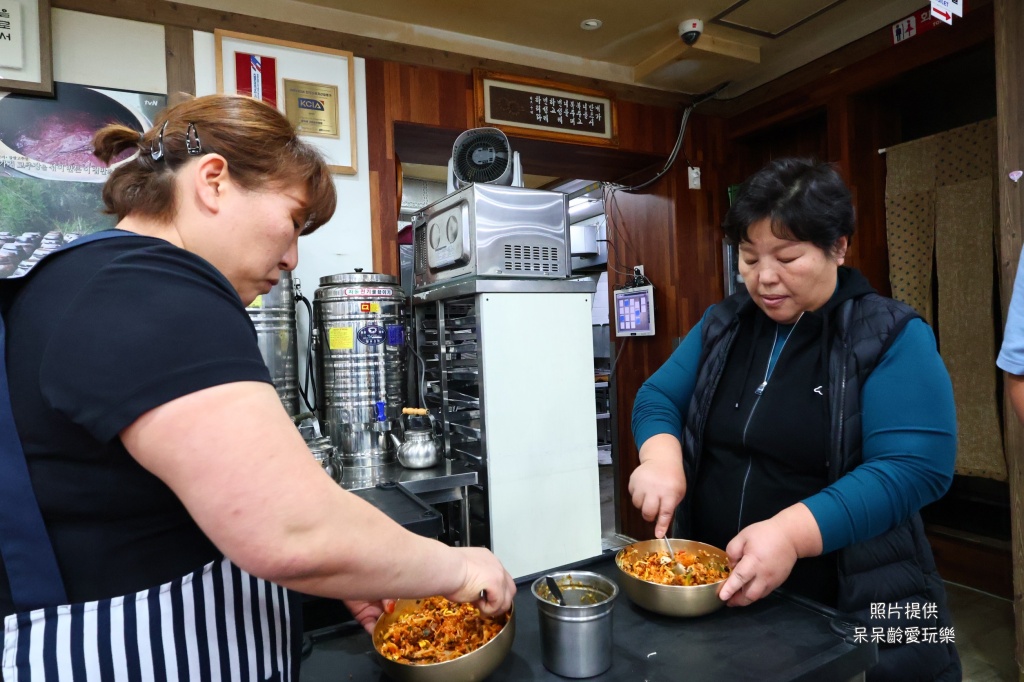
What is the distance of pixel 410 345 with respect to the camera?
3.11 meters

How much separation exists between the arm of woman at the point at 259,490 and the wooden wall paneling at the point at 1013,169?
2.56 m

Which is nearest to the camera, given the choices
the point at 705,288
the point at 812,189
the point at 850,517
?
the point at 850,517

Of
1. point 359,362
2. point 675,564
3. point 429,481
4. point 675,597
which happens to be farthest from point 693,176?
point 675,597

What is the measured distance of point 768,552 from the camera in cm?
104

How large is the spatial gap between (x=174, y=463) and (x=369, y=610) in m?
0.57

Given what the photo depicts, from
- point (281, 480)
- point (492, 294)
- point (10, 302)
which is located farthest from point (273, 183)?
point (492, 294)

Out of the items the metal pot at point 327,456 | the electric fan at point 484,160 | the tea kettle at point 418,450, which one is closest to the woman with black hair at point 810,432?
the tea kettle at point 418,450

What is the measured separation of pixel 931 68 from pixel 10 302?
396 centimetres

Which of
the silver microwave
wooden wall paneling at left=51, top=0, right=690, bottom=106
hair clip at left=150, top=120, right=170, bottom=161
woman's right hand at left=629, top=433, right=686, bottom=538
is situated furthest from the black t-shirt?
wooden wall paneling at left=51, top=0, right=690, bottom=106

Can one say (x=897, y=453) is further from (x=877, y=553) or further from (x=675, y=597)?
(x=675, y=597)

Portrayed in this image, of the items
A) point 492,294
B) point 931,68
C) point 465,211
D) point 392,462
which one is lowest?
point 392,462

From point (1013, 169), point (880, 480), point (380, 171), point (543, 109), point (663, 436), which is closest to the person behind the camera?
point (880, 480)

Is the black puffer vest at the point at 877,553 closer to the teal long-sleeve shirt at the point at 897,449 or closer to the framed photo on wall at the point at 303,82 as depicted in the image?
the teal long-sleeve shirt at the point at 897,449

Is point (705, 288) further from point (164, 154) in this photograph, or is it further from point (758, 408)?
point (164, 154)
